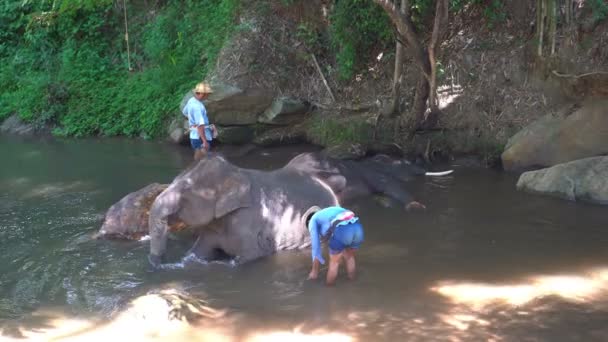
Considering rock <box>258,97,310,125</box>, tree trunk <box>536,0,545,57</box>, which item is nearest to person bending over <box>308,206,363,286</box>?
tree trunk <box>536,0,545,57</box>

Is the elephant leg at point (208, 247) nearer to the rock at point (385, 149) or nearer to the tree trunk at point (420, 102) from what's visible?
the rock at point (385, 149)

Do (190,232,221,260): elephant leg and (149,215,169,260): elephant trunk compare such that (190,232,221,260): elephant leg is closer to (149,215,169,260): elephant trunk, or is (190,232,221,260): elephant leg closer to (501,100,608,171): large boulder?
(149,215,169,260): elephant trunk

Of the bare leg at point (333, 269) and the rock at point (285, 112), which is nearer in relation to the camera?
the bare leg at point (333, 269)

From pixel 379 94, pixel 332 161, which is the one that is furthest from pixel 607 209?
pixel 379 94

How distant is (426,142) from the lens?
12.1 metres

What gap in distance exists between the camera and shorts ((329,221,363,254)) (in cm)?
675

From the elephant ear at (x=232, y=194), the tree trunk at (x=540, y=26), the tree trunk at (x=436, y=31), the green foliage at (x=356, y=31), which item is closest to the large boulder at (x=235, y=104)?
the green foliage at (x=356, y=31)

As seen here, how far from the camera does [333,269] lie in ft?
22.8

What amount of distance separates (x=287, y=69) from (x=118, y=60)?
8512 millimetres

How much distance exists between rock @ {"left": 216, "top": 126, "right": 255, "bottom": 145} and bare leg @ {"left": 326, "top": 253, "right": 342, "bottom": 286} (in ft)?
24.9

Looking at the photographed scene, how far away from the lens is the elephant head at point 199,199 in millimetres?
7398

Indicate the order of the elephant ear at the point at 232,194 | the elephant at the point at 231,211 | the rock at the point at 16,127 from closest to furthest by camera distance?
1. the elephant at the point at 231,211
2. the elephant ear at the point at 232,194
3. the rock at the point at 16,127

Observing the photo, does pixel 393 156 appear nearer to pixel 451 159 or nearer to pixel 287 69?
pixel 451 159

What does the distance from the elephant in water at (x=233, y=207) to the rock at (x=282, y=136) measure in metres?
4.11
